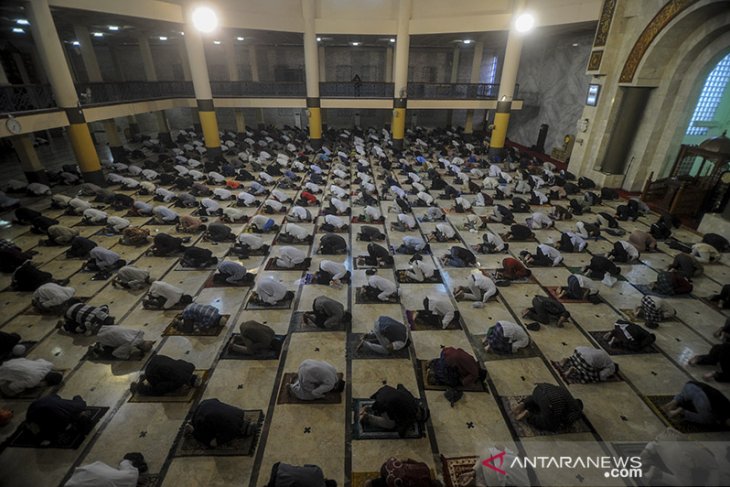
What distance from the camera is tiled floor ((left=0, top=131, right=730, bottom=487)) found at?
4.30 m

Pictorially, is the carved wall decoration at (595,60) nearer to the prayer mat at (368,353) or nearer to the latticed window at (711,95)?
the latticed window at (711,95)

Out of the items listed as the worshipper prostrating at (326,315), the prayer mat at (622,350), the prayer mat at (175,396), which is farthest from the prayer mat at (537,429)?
the prayer mat at (175,396)

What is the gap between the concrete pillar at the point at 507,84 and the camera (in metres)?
16.3

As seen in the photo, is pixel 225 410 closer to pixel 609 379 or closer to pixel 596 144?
pixel 609 379

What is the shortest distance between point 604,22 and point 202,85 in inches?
648

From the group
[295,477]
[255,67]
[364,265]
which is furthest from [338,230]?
[255,67]

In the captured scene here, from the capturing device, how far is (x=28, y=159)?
12.9 metres

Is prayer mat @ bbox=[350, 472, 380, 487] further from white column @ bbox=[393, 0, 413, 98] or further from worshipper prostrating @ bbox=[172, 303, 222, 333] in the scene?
white column @ bbox=[393, 0, 413, 98]

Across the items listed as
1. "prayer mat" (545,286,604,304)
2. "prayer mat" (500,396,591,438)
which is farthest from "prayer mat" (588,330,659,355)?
"prayer mat" (500,396,591,438)

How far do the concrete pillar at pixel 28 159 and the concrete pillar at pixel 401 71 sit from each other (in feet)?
50.1

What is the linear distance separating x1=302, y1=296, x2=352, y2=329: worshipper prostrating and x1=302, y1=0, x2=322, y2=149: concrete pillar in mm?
15292

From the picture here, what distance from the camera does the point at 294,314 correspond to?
22.2 ft

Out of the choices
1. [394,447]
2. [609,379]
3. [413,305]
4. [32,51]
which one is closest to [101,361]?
[394,447]

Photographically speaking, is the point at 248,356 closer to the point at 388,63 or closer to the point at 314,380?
the point at 314,380
